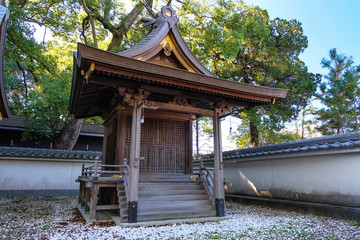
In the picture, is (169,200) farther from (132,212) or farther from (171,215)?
(132,212)

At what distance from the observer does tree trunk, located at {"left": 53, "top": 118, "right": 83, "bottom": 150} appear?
1534 centimetres

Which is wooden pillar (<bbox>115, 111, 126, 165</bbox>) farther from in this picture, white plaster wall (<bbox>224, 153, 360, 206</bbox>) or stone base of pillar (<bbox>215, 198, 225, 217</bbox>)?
white plaster wall (<bbox>224, 153, 360, 206</bbox>)

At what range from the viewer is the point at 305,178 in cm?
855

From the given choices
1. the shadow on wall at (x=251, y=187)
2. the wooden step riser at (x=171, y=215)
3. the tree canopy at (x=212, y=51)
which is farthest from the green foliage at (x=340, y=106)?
the wooden step riser at (x=171, y=215)

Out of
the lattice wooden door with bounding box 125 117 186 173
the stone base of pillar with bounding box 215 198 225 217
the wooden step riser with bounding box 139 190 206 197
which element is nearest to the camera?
the wooden step riser with bounding box 139 190 206 197

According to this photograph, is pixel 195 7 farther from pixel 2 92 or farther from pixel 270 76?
pixel 2 92

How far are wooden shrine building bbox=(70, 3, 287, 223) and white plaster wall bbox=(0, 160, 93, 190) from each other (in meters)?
5.64

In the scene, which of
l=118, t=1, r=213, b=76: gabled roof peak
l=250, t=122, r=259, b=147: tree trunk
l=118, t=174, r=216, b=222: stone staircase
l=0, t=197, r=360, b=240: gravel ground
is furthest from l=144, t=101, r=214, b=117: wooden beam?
l=250, t=122, r=259, b=147: tree trunk

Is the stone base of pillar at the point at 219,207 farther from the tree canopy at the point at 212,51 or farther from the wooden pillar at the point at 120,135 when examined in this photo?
the tree canopy at the point at 212,51

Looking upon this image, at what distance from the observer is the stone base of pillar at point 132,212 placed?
19.8 ft

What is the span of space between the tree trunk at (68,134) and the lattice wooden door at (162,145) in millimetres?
8324

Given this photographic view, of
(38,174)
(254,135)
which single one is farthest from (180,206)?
(254,135)

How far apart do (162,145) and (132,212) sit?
124 inches

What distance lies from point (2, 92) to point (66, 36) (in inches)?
464
